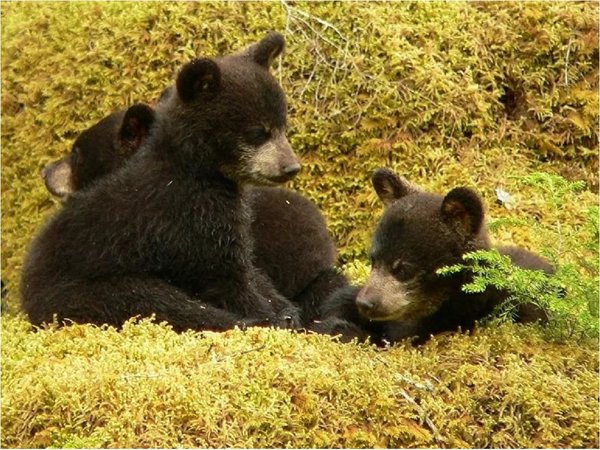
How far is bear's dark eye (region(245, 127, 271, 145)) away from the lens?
23.7 feet

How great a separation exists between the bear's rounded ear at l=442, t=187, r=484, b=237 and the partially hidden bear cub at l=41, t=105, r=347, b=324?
1.59 m

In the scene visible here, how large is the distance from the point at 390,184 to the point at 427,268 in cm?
74

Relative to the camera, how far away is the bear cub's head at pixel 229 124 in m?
7.19

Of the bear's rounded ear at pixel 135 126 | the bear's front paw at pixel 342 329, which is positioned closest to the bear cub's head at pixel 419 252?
the bear's front paw at pixel 342 329

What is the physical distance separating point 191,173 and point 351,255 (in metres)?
2.62

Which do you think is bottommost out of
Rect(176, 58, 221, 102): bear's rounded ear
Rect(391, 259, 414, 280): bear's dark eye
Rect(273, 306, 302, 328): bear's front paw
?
Rect(273, 306, 302, 328): bear's front paw

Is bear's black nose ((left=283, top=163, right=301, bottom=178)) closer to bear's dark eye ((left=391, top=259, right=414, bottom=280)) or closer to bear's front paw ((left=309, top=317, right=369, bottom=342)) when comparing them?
bear's front paw ((left=309, top=317, right=369, bottom=342))

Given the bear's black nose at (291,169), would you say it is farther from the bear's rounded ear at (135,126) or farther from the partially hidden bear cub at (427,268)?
the bear's rounded ear at (135,126)

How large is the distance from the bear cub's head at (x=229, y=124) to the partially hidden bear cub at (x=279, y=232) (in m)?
0.66

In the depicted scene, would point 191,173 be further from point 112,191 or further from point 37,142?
point 37,142

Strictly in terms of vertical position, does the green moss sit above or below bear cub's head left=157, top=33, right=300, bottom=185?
below

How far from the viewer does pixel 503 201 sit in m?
9.28

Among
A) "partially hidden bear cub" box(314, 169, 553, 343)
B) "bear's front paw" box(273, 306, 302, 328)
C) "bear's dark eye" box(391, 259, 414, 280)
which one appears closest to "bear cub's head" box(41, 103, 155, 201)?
"bear's front paw" box(273, 306, 302, 328)

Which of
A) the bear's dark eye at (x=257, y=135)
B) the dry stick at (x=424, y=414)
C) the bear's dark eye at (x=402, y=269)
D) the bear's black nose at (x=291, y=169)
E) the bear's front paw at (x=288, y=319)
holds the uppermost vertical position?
the bear's dark eye at (x=257, y=135)
